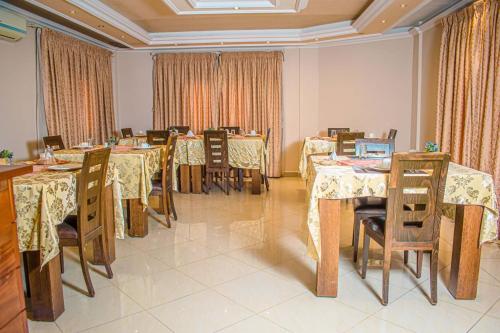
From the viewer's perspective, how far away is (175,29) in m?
6.84

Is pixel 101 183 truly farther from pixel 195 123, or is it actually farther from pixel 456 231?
pixel 195 123

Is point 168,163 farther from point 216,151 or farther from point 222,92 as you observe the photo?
point 222,92

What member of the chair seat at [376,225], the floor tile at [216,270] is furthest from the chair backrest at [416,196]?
the floor tile at [216,270]

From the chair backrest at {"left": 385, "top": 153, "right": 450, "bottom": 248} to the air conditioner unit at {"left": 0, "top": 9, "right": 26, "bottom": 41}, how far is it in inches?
182

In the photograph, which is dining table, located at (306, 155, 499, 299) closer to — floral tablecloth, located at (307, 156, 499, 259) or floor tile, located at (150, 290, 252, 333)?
floral tablecloth, located at (307, 156, 499, 259)

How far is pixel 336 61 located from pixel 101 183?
5.72 m

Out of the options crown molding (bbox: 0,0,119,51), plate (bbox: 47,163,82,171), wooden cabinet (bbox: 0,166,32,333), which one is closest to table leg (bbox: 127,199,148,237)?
plate (bbox: 47,163,82,171)

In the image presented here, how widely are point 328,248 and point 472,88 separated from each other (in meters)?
3.17

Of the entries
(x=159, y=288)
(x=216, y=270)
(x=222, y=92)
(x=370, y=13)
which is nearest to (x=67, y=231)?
(x=159, y=288)

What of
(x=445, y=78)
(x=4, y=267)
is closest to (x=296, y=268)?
(x=4, y=267)

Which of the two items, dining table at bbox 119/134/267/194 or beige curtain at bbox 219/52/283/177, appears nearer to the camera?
dining table at bbox 119/134/267/194

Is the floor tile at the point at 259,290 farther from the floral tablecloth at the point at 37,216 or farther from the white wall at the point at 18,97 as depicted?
the white wall at the point at 18,97

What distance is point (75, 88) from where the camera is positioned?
6.36 metres

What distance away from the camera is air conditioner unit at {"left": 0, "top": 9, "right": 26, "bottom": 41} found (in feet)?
14.6
